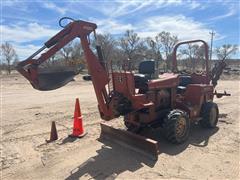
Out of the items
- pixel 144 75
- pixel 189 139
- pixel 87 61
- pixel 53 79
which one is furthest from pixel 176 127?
pixel 53 79

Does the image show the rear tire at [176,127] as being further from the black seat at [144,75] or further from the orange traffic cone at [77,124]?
the orange traffic cone at [77,124]

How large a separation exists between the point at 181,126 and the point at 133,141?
1.17 m

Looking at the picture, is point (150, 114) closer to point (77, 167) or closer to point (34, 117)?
point (77, 167)

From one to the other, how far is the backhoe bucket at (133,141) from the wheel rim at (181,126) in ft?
2.87

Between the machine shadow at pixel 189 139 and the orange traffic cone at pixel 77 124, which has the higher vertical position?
the orange traffic cone at pixel 77 124

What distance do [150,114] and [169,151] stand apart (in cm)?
88

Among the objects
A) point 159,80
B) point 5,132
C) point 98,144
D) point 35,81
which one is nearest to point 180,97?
point 159,80

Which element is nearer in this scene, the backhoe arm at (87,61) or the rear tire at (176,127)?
the backhoe arm at (87,61)

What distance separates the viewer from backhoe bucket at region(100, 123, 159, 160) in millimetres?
5445

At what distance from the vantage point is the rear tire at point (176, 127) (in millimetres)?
5980

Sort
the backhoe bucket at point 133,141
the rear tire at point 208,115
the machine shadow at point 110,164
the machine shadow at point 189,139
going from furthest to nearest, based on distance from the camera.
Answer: the rear tire at point 208,115 < the machine shadow at point 189,139 < the backhoe bucket at point 133,141 < the machine shadow at point 110,164

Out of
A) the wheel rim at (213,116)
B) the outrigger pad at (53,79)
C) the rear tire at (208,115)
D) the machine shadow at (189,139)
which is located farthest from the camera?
the wheel rim at (213,116)

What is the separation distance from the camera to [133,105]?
577cm

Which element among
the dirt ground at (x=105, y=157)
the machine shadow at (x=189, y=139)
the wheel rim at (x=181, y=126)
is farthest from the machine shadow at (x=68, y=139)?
the wheel rim at (x=181, y=126)
